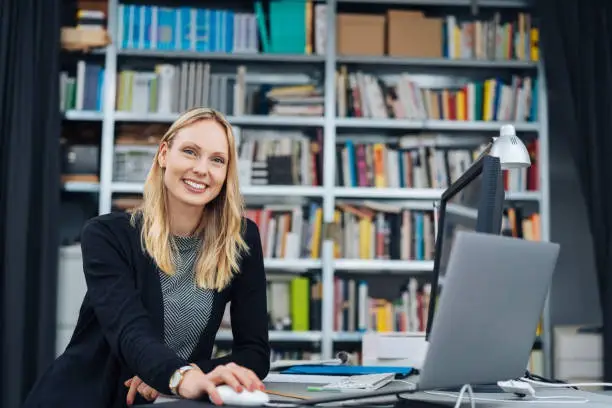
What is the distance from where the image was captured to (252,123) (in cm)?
421

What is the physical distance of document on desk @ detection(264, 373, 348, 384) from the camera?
1.58 m

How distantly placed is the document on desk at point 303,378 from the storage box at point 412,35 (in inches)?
113

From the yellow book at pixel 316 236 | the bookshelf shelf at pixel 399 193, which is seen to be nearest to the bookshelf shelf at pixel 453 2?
the bookshelf shelf at pixel 399 193

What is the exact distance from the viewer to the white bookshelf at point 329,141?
4.09 m

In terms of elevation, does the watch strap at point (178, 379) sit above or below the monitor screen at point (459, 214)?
below

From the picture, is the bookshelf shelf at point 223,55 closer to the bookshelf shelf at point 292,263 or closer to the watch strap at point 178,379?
the bookshelf shelf at point 292,263

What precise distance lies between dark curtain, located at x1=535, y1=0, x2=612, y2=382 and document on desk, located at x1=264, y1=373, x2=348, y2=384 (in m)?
2.55

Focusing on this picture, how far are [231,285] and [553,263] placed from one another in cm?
77

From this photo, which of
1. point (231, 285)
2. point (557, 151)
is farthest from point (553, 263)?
point (557, 151)

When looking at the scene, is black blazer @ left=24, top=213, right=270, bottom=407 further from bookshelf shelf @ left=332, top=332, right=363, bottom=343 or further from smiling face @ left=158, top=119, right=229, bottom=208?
bookshelf shelf @ left=332, top=332, right=363, bottom=343

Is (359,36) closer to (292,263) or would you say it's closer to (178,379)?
(292,263)

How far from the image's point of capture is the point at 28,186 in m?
3.87

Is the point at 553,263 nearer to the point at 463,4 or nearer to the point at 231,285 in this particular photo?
the point at 231,285

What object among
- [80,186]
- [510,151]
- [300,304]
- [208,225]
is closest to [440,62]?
[300,304]
